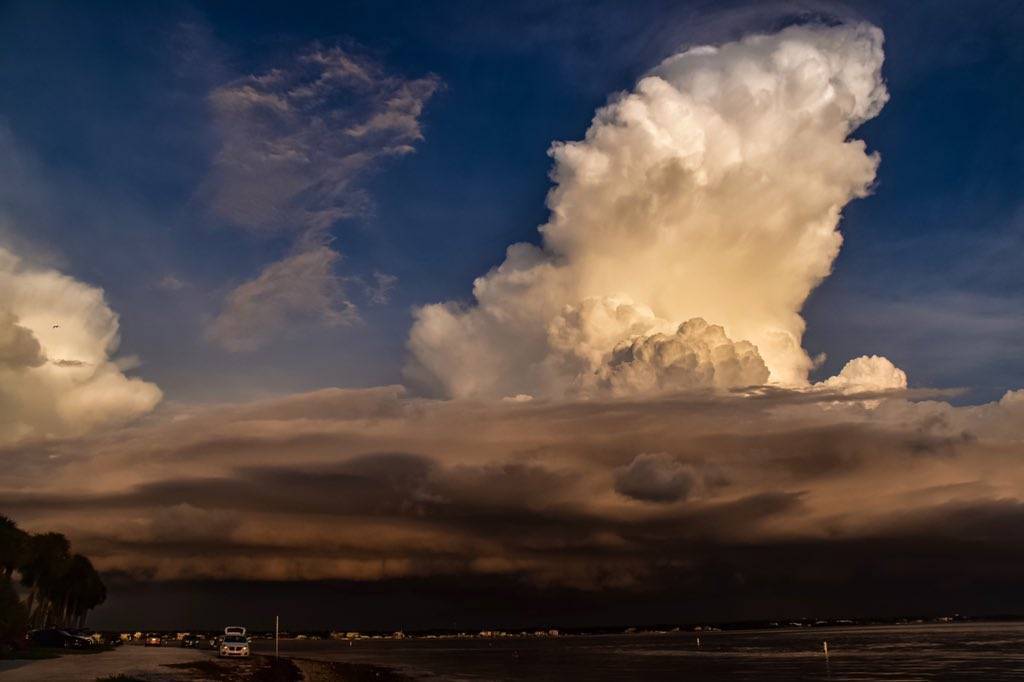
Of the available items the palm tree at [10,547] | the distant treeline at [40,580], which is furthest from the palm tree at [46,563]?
the palm tree at [10,547]

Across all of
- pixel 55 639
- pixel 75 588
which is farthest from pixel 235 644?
pixel 75 588

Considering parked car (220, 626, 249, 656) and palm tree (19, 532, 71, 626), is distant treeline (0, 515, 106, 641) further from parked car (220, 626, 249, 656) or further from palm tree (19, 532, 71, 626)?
parked car (220, 626, 249, 656)

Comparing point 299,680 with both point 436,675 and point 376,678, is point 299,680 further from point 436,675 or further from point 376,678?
point 436,675

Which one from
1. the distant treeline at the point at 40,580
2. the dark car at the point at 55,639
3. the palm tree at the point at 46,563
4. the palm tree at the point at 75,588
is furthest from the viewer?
the palm tree at the point at 75,588

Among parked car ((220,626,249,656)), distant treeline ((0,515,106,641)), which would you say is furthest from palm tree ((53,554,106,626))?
parked car ((220,626,249,656))

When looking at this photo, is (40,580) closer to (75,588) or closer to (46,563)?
(46,563)

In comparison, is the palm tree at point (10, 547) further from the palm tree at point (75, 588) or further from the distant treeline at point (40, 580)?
the palm tree at point (75, 588)
